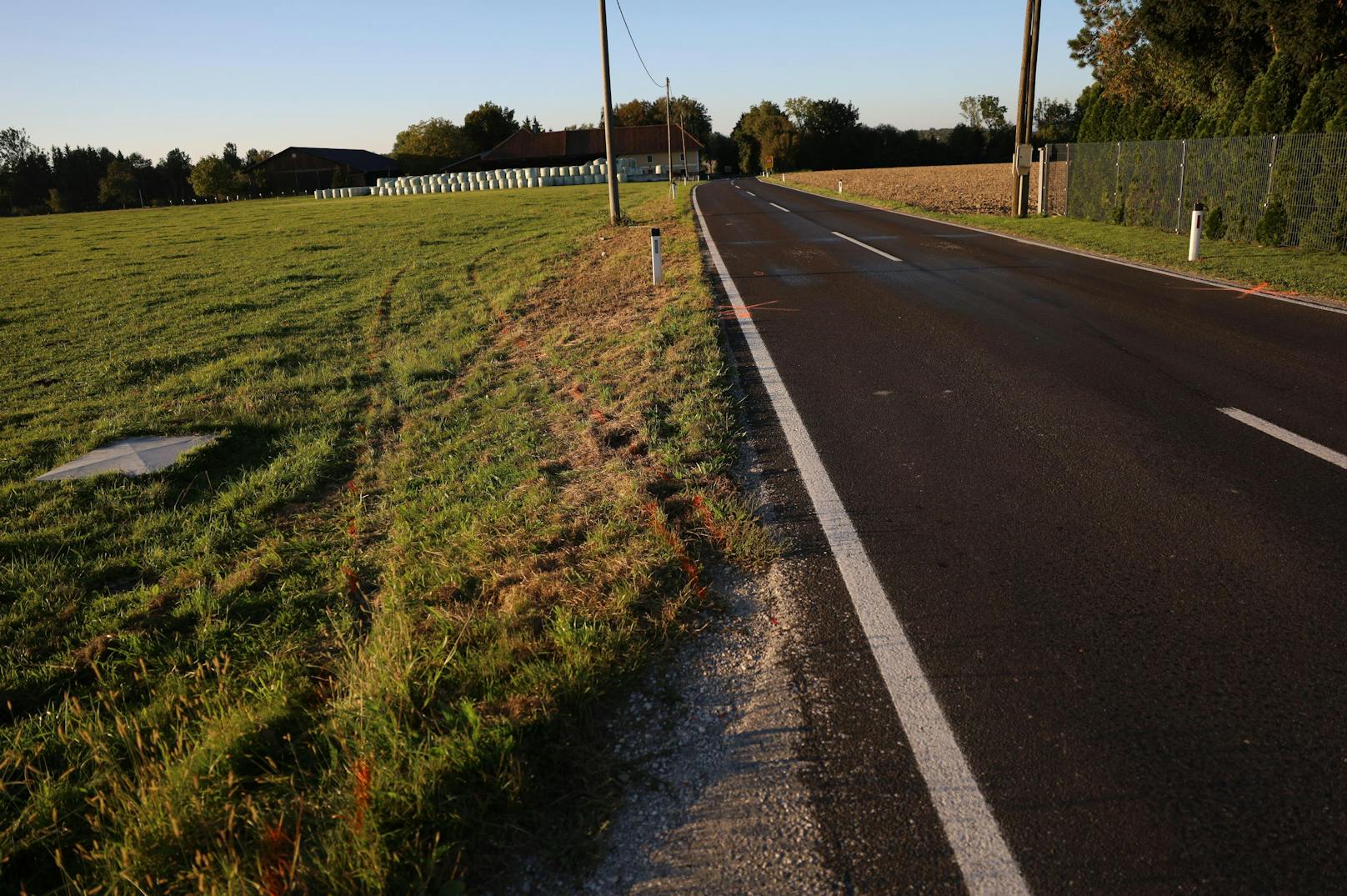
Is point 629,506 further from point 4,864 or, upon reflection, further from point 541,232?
point 541,232

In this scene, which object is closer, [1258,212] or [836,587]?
[836,587]

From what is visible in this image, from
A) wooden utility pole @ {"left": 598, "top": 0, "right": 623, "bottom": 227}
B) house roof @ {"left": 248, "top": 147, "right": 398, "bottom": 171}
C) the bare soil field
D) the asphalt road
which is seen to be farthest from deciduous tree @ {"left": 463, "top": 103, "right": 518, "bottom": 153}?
the asphalt road

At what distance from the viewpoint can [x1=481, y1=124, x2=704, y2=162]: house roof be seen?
107 meters

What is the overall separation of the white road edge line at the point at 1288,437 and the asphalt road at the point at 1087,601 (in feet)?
0.09

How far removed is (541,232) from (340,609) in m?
24.7

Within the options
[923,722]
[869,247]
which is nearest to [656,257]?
[869,247]

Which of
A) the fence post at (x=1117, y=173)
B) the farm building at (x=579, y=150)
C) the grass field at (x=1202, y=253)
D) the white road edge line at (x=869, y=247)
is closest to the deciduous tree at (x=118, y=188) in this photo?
the farm building at (x=579, y=150)

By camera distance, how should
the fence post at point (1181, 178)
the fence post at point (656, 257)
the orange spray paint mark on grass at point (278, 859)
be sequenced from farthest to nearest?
1. the fence post at point (1181, 178)
2. the fence post at point (656, 257)
3. the orange spray paint mark on grass at point (278, 859)

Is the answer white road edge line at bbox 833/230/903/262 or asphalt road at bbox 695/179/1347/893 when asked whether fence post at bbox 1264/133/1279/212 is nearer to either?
white road edge line at bbox 833/230/903/262

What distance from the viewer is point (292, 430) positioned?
7.42 meters

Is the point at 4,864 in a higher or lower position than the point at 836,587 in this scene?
lower

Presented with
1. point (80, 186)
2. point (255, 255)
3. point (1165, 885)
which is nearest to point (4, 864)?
point (1165, 885)

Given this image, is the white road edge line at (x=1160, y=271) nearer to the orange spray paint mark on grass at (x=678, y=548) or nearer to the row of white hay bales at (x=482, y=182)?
the orange spray paint mark on grass at (x=678, y=548)

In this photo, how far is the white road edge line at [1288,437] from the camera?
5.01 meters
